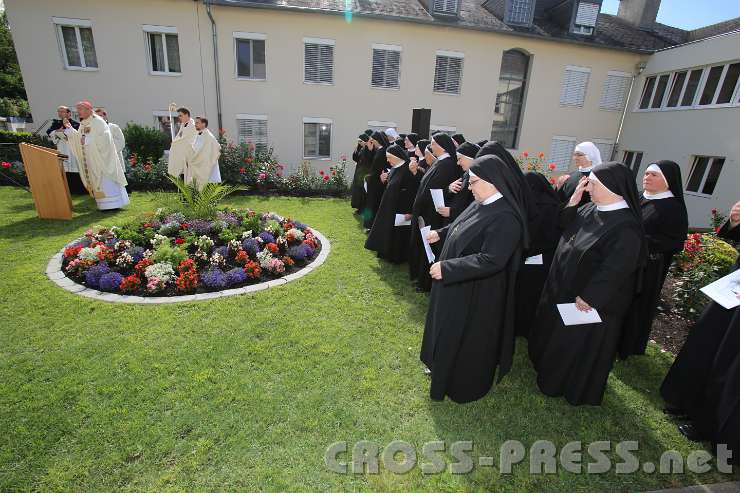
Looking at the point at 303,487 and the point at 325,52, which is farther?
the point at 325,52

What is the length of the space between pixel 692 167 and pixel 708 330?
1611 cm

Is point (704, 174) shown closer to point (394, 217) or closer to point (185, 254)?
point (394, 217)

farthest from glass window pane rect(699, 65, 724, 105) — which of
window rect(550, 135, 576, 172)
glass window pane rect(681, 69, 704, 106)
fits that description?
window rect(550, 135, 576, 172)

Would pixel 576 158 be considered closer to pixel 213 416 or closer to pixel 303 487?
pixel 303 487

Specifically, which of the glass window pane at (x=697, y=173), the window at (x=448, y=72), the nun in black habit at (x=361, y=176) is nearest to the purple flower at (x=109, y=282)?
the nun in black habit at (x=361, y=176)

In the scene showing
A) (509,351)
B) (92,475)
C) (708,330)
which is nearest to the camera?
(92,475)

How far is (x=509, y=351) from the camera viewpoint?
3.50 m

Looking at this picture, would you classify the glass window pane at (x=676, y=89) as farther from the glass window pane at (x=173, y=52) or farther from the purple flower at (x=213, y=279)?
the glass window pane at (x=173, y=52)

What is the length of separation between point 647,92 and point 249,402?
2251 cm

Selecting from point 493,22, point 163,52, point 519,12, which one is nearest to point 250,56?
point 163,52

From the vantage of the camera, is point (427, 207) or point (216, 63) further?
point (216, 63)

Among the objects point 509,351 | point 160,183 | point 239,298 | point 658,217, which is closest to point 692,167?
point 658,217

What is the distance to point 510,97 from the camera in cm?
1825

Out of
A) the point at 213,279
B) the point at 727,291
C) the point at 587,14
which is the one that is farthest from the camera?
the point at 587,14
